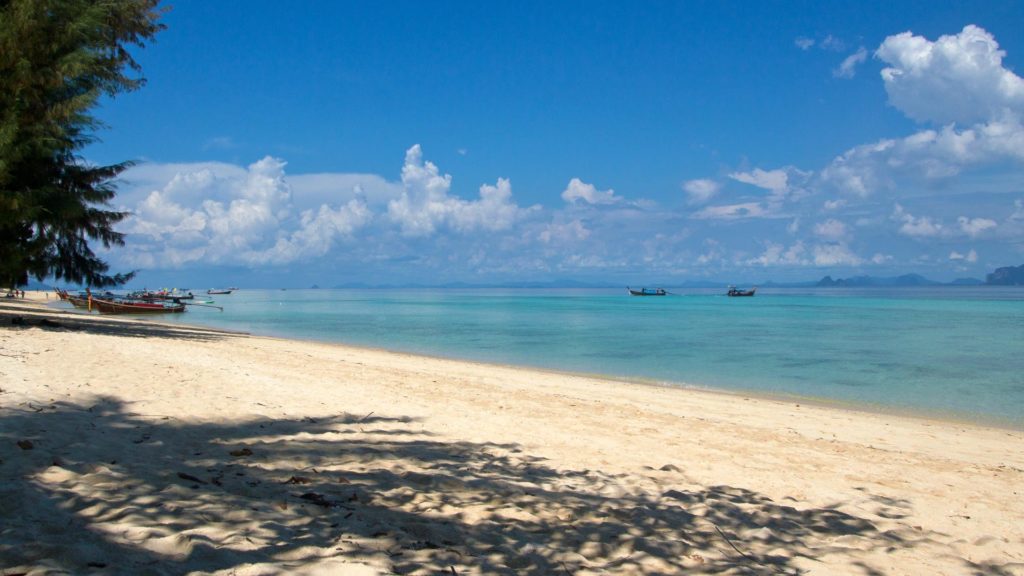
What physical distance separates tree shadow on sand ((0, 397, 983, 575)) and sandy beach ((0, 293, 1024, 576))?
1.0 inches

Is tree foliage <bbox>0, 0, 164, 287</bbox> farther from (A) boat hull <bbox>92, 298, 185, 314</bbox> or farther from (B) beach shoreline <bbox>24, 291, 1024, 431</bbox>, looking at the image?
(A) boat hull <bbox>92, 298, 185, 314</bbox>

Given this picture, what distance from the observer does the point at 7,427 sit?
6105mm

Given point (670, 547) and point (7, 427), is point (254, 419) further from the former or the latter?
point (670, 547)

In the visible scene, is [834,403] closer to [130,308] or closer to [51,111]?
[51,111]

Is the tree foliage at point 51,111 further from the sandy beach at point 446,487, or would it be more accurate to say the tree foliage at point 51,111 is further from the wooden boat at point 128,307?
the wooden boat at point 128,307

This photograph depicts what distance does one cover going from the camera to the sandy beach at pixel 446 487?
407 cm

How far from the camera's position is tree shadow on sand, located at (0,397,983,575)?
12.7 feet

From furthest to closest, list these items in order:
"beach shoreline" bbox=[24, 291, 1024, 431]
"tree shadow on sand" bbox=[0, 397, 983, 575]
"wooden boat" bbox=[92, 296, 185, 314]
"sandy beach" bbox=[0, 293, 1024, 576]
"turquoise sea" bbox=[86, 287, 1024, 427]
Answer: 1. "wooden boat" bbox=[92, 296, 185, 314]
2. "turquoise sea" bbox=[86, 287, 1024, 427]
3. "beach shoreline" bbox=[24, 291, 1024, 431]
4. "sandy beach" bbox=[0, 293, 1024, 576]
5. "tree shadow on sand" bbox=[0, 397, 983, 575]

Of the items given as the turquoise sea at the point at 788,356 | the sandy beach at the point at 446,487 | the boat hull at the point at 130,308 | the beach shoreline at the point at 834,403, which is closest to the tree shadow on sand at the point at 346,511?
the sandy beach at the point at 446,487

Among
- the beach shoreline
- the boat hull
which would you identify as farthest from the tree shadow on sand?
the boat hull

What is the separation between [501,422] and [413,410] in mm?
1470

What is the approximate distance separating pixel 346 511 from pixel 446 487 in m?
1.23

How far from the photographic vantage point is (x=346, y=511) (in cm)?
488

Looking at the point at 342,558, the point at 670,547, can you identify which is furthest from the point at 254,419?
the point at 670,547
